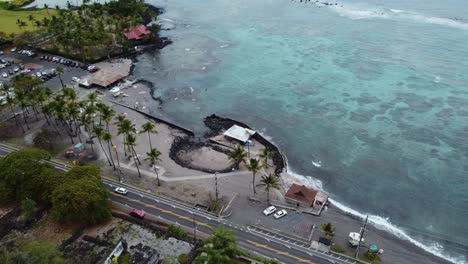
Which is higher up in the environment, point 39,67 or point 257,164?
point 257,164

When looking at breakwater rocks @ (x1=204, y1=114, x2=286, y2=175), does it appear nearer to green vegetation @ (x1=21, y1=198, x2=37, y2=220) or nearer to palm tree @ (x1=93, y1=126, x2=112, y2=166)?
palm tree @ (x1=93, y1=126, x2=112, y2=166)

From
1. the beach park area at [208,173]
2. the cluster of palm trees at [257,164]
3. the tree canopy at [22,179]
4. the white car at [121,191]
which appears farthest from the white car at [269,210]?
the tree canopy at [22,179]

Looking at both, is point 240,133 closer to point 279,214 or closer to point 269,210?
point 269,210

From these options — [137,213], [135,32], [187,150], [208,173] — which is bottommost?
[208,173]

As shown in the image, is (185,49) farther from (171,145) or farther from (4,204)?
(4,204)

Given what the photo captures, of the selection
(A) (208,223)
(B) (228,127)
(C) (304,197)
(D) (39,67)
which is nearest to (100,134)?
(A) (208,223)

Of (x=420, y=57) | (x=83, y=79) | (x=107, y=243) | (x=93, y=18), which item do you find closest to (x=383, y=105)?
(x=420, y=57)

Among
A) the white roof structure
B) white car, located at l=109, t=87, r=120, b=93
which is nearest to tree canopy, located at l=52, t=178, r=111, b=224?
the white roof structure
